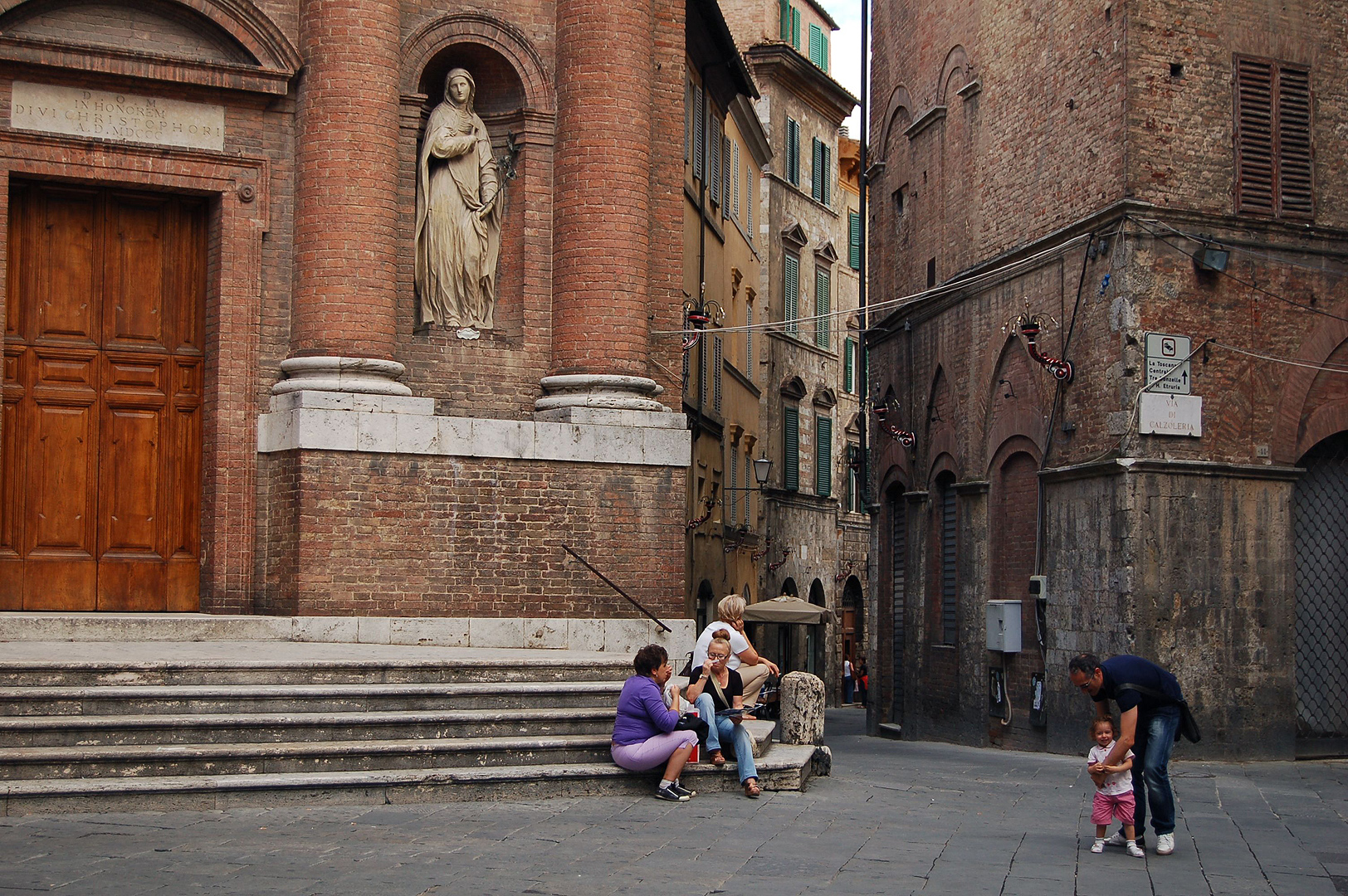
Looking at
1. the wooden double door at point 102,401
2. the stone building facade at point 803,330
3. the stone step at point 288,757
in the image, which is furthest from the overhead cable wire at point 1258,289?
the stone building facade at point 803,330

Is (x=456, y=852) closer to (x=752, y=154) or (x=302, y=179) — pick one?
(x=302, y=179)

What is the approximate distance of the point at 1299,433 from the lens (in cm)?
1878

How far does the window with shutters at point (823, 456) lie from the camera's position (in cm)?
4404

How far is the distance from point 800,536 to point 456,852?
33.6 m

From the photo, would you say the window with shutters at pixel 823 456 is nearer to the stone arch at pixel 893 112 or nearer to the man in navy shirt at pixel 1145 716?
the stone arch at pixel 893 112

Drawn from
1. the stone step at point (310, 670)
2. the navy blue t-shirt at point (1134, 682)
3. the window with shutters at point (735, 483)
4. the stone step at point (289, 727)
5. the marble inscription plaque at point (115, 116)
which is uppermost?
the marble inscription plaque at point (115, 116)

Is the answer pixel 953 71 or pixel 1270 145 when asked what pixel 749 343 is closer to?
pixel 953 71

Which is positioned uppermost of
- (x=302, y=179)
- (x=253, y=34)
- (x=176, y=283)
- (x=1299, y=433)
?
(x=253, y=34)

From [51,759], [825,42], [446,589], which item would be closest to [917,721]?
[446,589]

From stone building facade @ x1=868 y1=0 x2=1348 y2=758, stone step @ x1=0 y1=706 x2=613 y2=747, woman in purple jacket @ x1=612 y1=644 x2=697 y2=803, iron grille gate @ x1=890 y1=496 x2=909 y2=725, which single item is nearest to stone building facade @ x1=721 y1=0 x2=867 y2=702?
iron grille gate @ x1=890 y1=496 x2=909 y2=725

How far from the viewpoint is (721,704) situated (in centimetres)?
1255

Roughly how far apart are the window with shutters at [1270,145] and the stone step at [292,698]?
1056 centimetres

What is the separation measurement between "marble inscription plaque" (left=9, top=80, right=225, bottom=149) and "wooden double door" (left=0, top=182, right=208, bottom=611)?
0.62 m

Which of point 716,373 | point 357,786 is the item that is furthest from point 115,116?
point 716,373
